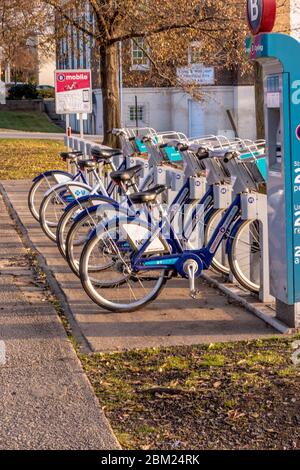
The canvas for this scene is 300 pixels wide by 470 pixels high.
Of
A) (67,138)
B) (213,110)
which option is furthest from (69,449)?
(213,110)

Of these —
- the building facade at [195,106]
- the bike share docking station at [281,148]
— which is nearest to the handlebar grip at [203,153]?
the bike share docking station at [281,148]

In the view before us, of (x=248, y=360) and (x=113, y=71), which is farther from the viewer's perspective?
(x=113, y=71)

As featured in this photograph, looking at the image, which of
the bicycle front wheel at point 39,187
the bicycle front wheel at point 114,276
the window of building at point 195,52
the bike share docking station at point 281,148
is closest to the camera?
the bike share docking station at point 281,148

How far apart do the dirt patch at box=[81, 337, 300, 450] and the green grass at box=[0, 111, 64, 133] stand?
41762 millimetres

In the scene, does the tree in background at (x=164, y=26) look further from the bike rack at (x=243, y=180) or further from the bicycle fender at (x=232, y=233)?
the bicycle fender at (x=232, y=233)

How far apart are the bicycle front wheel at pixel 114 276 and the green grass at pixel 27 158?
41.8ft

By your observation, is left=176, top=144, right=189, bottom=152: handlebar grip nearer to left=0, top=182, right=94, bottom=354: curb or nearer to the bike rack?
the bike rack

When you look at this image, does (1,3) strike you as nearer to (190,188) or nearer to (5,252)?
(5,252)

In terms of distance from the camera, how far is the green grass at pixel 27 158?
854 inches

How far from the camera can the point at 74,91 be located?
57.5 ft

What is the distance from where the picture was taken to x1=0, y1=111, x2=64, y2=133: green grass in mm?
49188

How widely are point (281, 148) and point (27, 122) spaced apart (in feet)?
157

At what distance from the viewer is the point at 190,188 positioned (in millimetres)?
8891

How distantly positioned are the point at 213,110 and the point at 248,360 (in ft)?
130
